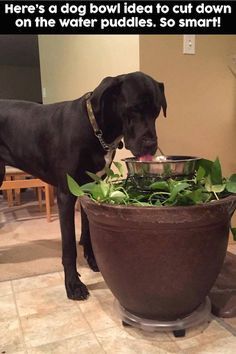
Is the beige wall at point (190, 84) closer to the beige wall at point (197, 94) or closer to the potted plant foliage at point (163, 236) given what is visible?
the beige wall at point (197, 94)

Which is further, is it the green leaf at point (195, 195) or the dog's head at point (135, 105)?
the dog's head at point (135, 105)

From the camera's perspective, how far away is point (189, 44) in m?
1.57

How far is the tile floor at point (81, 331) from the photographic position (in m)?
0.93

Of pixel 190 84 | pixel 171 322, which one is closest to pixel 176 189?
pixel 171 322

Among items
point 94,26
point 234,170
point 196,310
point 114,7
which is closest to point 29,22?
point 94,26

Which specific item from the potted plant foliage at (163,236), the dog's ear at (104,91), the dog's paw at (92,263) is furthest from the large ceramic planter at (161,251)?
the dog's paw at (92,263)

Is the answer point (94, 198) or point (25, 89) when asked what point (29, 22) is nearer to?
point (94, 198)

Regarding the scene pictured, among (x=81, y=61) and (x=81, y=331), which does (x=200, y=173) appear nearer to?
(x=81, y=331)

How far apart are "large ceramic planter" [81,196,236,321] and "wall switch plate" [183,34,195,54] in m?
0.97

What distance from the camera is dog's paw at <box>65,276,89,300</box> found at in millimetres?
1226

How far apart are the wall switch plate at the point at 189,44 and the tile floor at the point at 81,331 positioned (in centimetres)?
112


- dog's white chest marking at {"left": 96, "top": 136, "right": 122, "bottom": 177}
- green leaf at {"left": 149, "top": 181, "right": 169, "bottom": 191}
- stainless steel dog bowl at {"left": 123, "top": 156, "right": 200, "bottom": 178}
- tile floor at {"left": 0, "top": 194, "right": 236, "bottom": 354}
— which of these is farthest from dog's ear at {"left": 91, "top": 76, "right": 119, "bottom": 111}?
tile floor at {"left": 0, "top": 194, "right": 236, "bottom": 354}

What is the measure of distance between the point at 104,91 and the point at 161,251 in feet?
1.82

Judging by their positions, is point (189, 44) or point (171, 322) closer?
point (171, 322)
